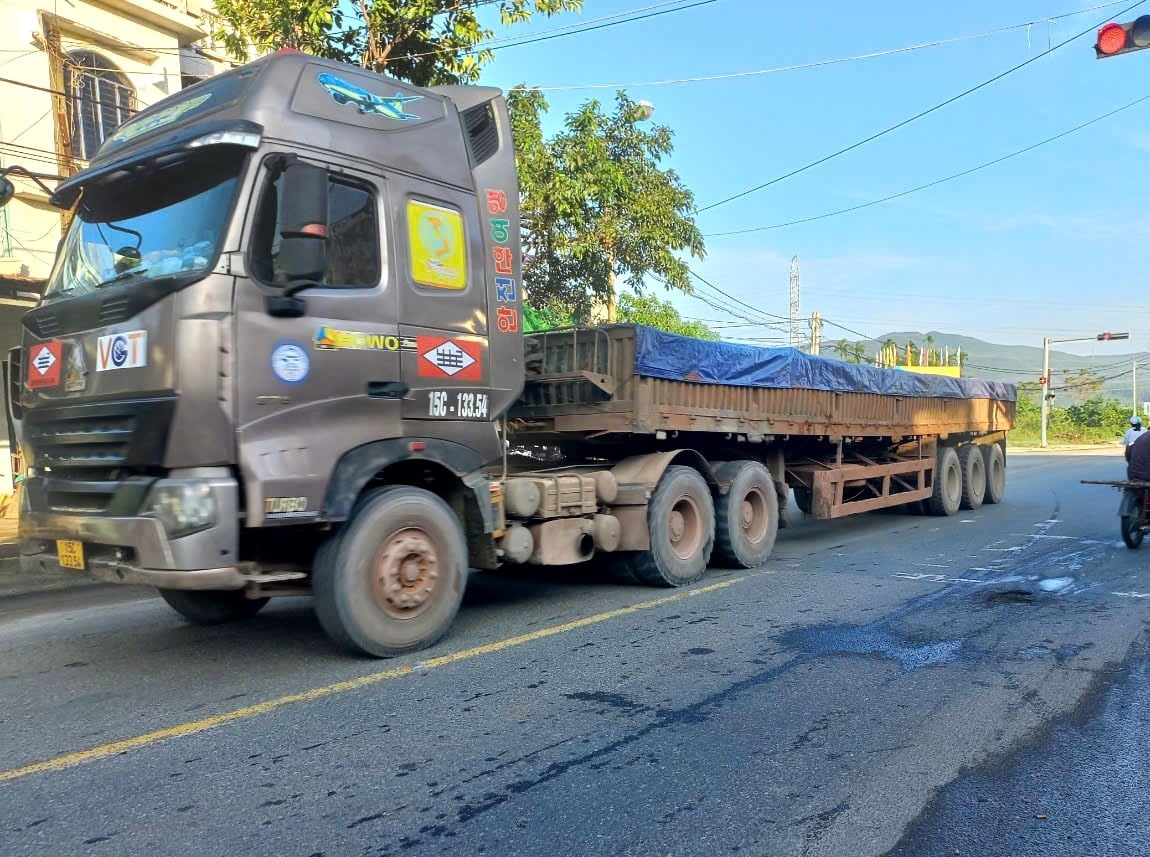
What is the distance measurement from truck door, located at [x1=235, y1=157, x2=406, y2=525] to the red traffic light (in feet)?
23.7

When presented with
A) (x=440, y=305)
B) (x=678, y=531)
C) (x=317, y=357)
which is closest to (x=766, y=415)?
(x=678, y=531)

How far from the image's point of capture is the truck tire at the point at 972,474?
14523 mm

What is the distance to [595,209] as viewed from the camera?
15.5m

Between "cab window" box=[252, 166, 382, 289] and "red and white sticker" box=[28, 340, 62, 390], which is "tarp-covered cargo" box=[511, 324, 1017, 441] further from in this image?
"red and white sticker" box=[28, 340, 62, 390]

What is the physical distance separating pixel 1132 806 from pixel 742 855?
5.33 ft

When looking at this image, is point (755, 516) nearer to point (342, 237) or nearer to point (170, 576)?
point (342, 237)

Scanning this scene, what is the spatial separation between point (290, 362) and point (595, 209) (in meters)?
11.4

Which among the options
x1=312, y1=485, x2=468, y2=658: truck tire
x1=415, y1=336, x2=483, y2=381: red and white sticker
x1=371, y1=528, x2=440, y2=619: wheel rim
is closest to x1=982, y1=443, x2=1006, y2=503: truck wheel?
x1=415, y1=336, x2=483, y2=381: red and white sticker

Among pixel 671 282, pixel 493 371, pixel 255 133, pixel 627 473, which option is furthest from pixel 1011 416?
pixel 255 133

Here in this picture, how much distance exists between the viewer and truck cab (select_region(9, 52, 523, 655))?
457cm

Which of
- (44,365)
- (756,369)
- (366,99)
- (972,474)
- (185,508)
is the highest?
(366,99)

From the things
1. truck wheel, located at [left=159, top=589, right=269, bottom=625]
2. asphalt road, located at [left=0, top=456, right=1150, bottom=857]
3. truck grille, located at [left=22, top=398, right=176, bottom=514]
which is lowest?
asphalt road, located at [left=0, top=456, right=1150, bottom=857]

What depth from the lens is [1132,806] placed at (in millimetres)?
3473

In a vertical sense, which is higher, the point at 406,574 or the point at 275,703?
the point at 406,574
